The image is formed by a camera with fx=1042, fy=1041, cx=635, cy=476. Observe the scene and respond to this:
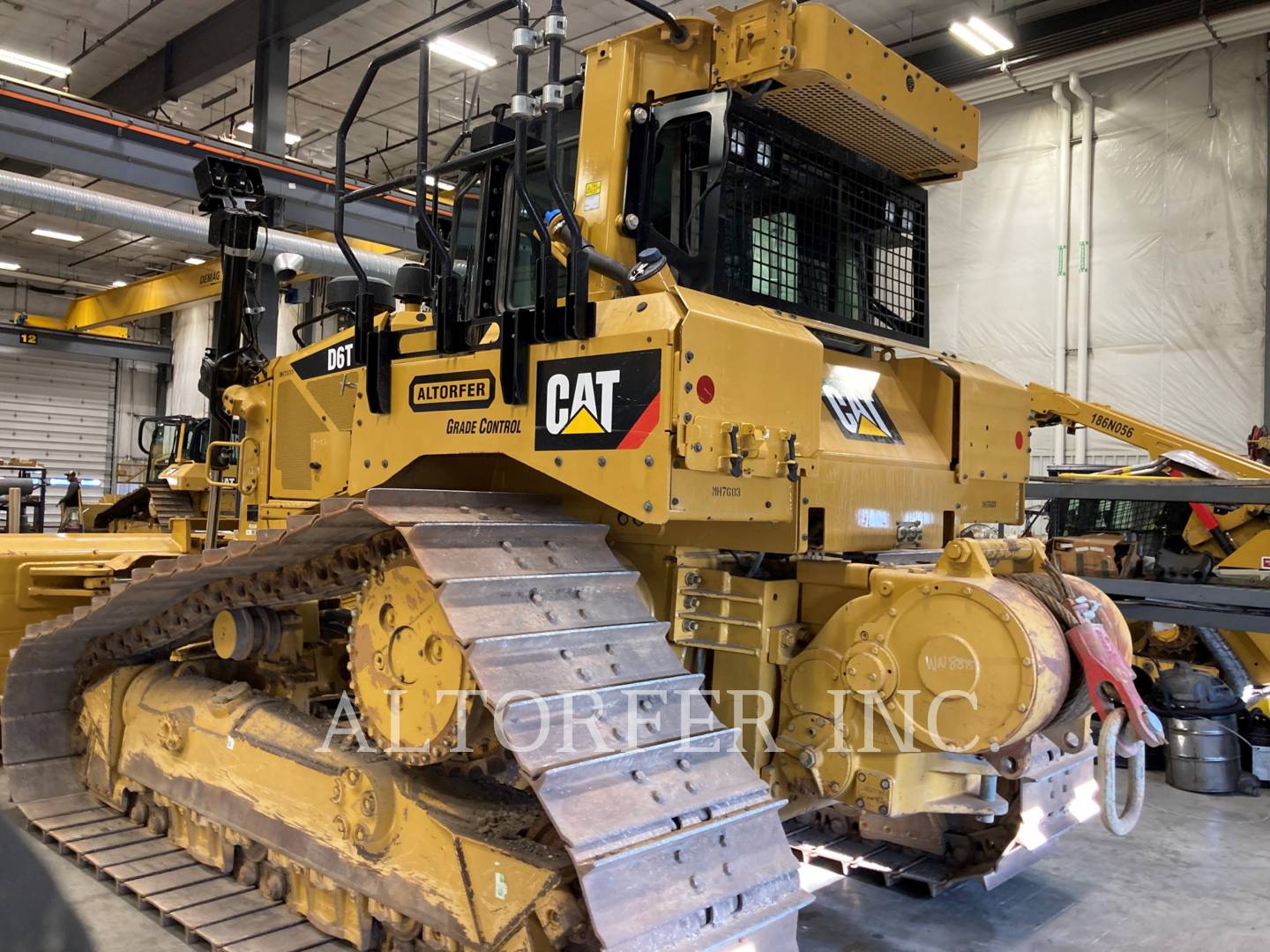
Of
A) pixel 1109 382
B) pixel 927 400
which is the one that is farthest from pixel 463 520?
pixel 1109 382

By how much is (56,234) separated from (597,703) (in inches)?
971

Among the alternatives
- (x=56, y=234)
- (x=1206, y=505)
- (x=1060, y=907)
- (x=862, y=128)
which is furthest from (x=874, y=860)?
(x=56, y=234)

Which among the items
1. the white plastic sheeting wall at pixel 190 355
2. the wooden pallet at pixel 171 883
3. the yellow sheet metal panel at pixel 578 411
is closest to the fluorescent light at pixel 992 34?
the yellow sheet metal panel at pixel 578 411

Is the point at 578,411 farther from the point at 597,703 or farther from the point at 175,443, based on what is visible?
the point at 175,443

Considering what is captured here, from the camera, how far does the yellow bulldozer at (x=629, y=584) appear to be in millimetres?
2967

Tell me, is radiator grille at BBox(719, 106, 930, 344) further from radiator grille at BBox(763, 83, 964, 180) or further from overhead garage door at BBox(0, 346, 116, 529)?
overhead garage door at BBox(0, 346, 116, 529)

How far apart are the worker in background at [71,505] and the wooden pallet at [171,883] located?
15446 millimetres

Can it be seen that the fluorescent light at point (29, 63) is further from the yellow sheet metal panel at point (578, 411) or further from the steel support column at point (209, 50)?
the yellow sheet metal panel at point (578, 411)

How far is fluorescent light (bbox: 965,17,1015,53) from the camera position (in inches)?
428

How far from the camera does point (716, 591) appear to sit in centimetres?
390

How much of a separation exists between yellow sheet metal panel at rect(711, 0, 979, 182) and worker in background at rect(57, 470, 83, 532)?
18.0 meters

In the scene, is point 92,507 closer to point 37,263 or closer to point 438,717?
point 37,263

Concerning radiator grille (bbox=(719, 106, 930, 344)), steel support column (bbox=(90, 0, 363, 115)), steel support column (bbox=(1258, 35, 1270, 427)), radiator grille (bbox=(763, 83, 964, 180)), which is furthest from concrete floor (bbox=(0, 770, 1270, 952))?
steel support column (bbox=(90, 0, 363, 115))

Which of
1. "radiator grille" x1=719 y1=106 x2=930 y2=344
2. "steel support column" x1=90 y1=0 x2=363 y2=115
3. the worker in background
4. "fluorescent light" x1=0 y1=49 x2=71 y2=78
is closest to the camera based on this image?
"radiator grille" x1=719 y1=106 x2=930 y2=344
